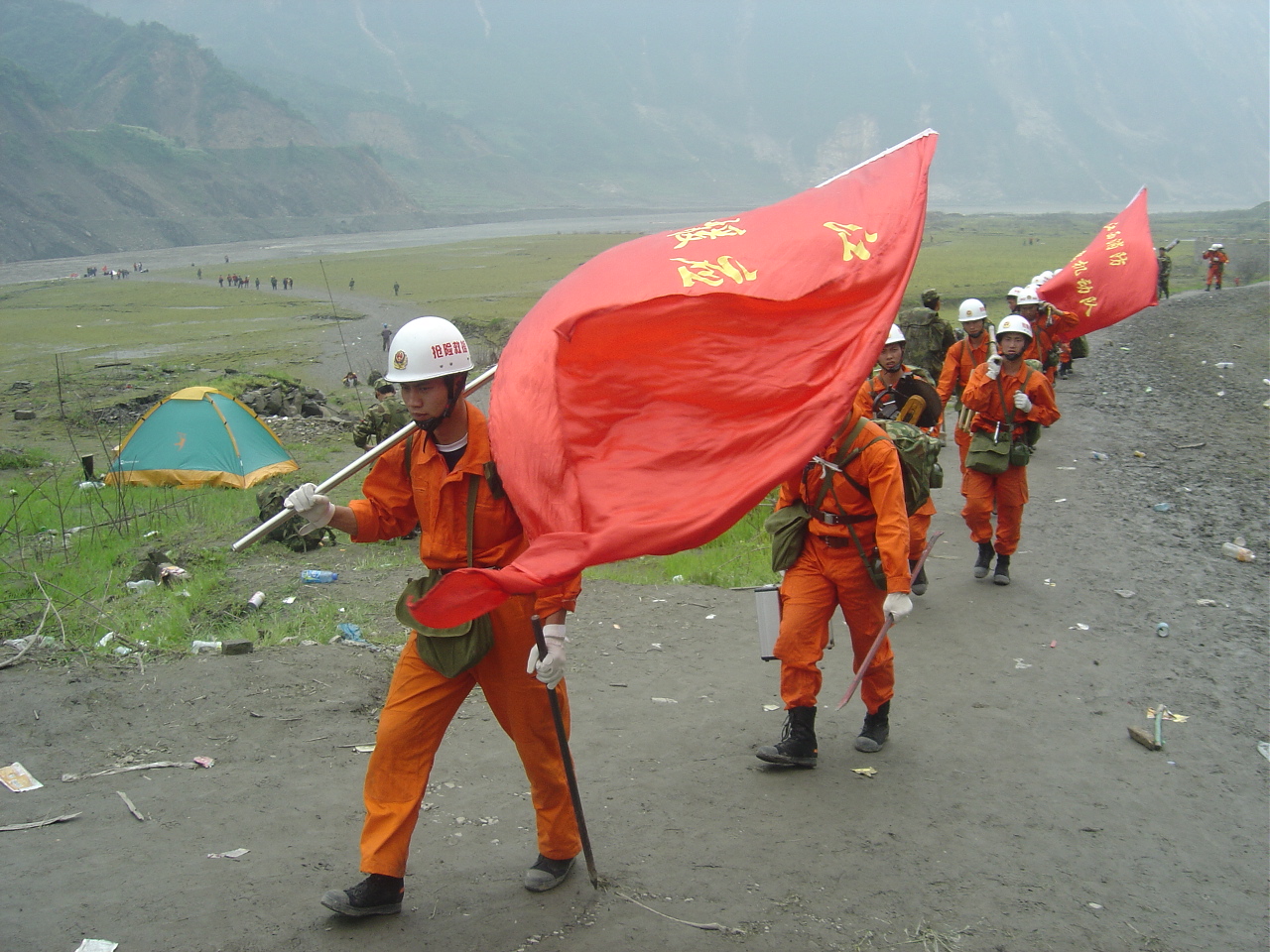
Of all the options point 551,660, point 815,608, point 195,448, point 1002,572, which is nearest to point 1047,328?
point 1002,572

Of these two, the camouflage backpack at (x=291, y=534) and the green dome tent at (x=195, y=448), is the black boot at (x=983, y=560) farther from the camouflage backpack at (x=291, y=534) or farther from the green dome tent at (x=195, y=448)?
the green dome tent at (x=195, y=448)

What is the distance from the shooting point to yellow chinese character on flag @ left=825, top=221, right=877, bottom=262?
181 inches

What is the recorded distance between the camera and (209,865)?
14.4 feet

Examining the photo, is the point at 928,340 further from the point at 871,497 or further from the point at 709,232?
the point at 709,232

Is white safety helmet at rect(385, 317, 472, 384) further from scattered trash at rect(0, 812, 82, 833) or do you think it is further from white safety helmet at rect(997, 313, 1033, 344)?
white safety helmet at rect(997, 313, 1033, 344)

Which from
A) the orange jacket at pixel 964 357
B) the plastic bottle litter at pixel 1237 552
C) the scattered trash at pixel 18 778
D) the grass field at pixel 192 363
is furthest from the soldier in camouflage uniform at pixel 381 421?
the plastic bottle litter at pixel 1237 552

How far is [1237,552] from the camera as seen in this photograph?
8898 millimetres

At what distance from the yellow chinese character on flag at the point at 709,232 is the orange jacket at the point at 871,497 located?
1074 millimetres

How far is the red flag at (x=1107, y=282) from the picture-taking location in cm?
1230

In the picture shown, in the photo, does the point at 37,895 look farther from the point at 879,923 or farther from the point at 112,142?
the point at 112,142

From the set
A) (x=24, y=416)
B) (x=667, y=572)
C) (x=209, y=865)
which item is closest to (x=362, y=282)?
(x=24, y=416)

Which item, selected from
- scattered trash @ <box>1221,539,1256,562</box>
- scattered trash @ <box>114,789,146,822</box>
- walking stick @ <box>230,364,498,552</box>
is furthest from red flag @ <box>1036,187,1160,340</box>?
scattered trash @ <box>114,789,146,822</box>

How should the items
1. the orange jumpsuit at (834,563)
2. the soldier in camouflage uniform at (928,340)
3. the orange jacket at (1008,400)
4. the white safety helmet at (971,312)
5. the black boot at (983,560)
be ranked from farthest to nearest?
the soldier in camouflage uniform at (928,340), the white safety helmet at (971,312), the black boot at (983,560), the orange jacket at (1008,400), the orange jumpsuit at (834,563)

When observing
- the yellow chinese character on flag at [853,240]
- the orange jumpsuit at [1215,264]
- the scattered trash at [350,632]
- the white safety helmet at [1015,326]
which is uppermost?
the orange jumpsuit at [1215,264]
